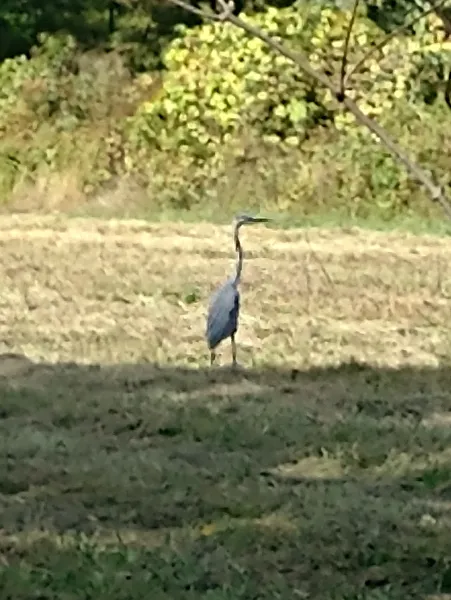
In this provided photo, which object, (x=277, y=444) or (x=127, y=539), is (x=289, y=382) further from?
(x=127, y=539)

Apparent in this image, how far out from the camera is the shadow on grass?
15.1 feet

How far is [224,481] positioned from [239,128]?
12.2m

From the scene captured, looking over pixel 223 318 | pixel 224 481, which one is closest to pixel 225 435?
pixel 224 481

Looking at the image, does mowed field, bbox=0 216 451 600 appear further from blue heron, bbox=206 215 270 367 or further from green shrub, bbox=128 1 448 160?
green shrub, bbox=128 1 448 160

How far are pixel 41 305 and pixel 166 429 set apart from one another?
3.94 m

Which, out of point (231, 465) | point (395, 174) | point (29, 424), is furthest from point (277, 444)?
point (395, 174)

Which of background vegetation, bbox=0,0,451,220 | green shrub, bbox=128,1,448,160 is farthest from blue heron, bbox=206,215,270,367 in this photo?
green shrub, bbox=128,1,448,160

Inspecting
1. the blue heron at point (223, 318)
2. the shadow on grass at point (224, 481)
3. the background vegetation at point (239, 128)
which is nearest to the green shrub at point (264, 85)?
the background vegetation at point (239, 128)

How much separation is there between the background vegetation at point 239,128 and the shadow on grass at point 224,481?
8614 millimetres

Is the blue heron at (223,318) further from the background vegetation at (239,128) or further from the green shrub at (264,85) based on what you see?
the green shrub at (264,85)

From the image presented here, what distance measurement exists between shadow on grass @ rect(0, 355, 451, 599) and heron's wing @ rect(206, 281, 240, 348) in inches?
10.2

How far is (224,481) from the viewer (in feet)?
18.7

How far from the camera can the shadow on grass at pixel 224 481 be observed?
4.60 m

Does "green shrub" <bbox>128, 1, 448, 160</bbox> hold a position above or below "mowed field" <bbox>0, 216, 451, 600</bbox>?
above
